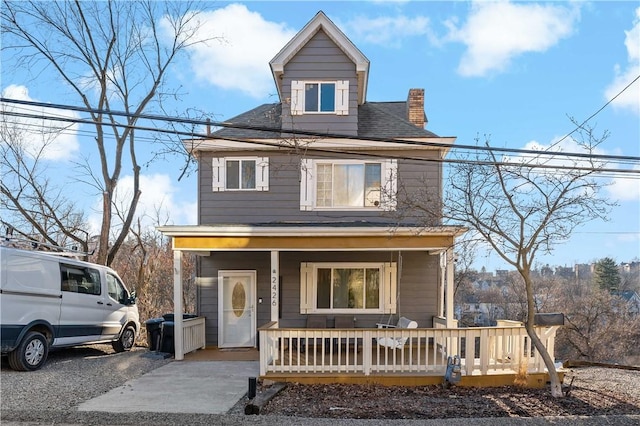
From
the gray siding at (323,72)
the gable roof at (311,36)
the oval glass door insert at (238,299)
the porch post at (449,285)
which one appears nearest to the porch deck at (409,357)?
the porch post at (449,285)

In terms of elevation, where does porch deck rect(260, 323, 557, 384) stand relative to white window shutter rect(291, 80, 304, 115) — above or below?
below

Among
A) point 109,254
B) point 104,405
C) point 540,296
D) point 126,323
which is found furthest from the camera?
point 540,296

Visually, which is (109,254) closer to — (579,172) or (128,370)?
(128,370)

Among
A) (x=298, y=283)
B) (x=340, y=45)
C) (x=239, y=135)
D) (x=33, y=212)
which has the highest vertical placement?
(x=340, y=45)

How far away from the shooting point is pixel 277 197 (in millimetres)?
12695

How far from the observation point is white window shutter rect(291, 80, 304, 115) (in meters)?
12.8

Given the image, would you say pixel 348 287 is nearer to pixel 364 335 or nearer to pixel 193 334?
pixel 364 335

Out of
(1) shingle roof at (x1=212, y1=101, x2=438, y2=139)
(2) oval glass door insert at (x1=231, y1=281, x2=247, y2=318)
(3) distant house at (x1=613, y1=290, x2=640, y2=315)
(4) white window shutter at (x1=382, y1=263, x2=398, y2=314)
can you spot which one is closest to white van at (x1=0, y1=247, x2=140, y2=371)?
(2) oval glass door insert at (x1=231, y1=281, x2=247, y2=318)

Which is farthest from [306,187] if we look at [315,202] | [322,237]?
[322,237]

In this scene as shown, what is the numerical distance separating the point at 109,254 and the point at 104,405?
40.2 ft

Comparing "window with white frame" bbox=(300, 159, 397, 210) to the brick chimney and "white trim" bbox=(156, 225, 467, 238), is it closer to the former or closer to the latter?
"white trim" bbox=(156, 225, 467, 238)

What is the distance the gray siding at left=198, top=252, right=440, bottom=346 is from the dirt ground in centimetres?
392

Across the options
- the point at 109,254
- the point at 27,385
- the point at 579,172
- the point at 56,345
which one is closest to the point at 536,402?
the point at 579,172

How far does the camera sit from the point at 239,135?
1294 centimetres
